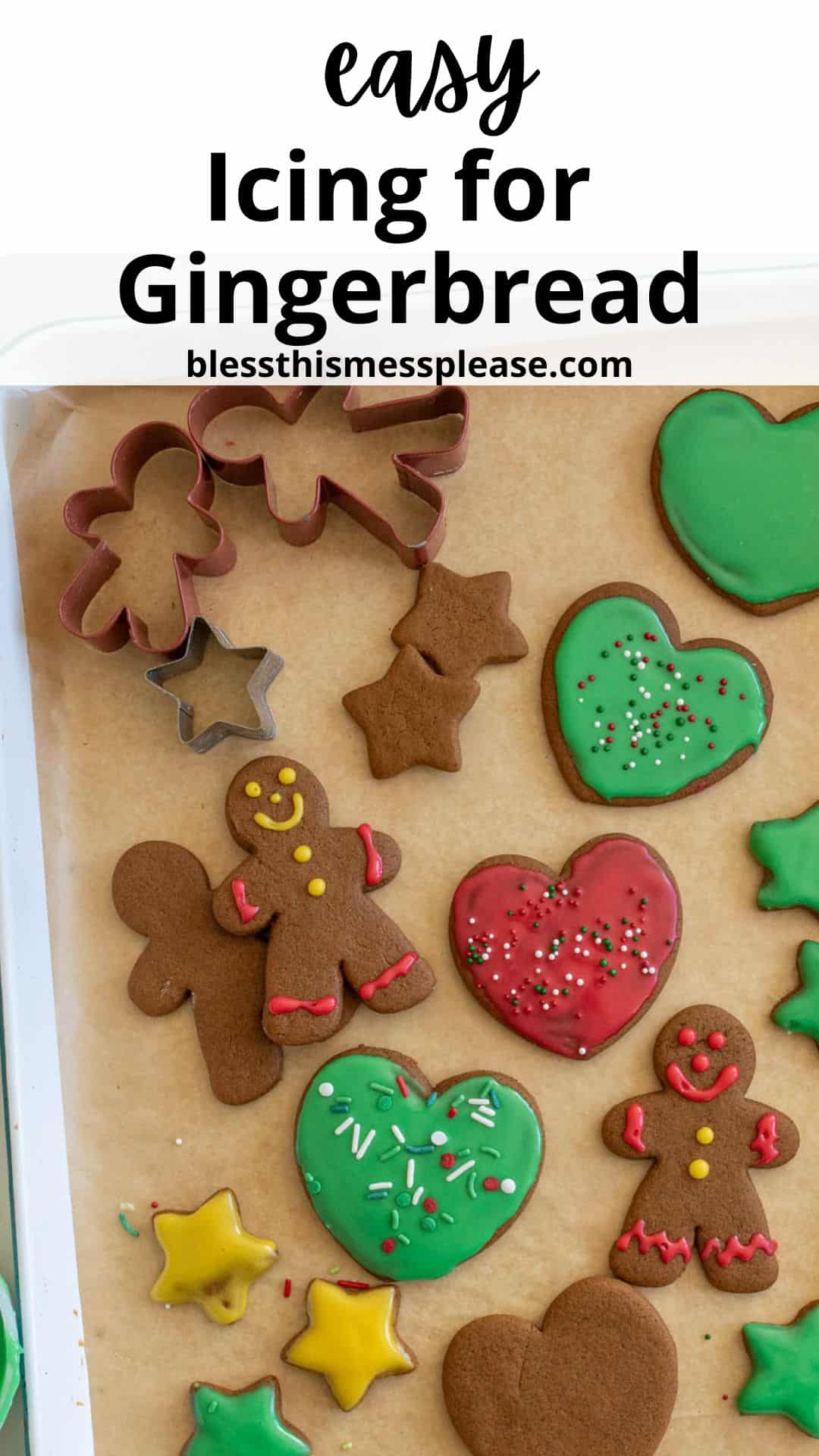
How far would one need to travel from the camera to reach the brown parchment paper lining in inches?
69.4

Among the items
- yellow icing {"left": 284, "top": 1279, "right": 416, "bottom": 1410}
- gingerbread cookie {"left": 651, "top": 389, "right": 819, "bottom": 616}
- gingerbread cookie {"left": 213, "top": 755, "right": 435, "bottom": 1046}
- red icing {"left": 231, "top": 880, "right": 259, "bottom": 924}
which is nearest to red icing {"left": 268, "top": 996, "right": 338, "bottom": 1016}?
gingerbread cookie {"left": 213, "top": 755, "right": 435, "bottom": 1046}

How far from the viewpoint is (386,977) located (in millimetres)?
1788

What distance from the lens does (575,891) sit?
71.8 inches

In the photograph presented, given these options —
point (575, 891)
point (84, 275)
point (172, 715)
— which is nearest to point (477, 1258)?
point (575, 891)

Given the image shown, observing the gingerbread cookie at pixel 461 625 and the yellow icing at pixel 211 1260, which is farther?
the gingerbread cookie at pixel 461 625

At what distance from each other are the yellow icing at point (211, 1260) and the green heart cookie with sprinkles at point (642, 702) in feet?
2.69

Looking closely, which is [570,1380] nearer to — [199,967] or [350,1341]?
[350,1341]

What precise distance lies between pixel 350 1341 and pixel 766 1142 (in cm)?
66

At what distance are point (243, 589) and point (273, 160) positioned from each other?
2.30 ft

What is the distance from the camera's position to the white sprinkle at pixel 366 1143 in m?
1.76

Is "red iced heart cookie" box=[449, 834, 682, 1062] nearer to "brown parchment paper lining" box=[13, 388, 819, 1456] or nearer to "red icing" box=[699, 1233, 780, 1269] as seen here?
"brown parchment paper lining" box=[13, 388, 819, 1456]

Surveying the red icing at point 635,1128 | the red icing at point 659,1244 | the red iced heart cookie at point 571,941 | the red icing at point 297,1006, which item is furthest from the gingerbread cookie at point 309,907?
the red icing at point 659,1244

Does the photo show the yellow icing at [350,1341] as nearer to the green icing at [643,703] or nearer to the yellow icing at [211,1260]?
the yellow icing at [211,1260]

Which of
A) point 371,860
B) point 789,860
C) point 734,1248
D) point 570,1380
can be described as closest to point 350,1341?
point 570,1380
